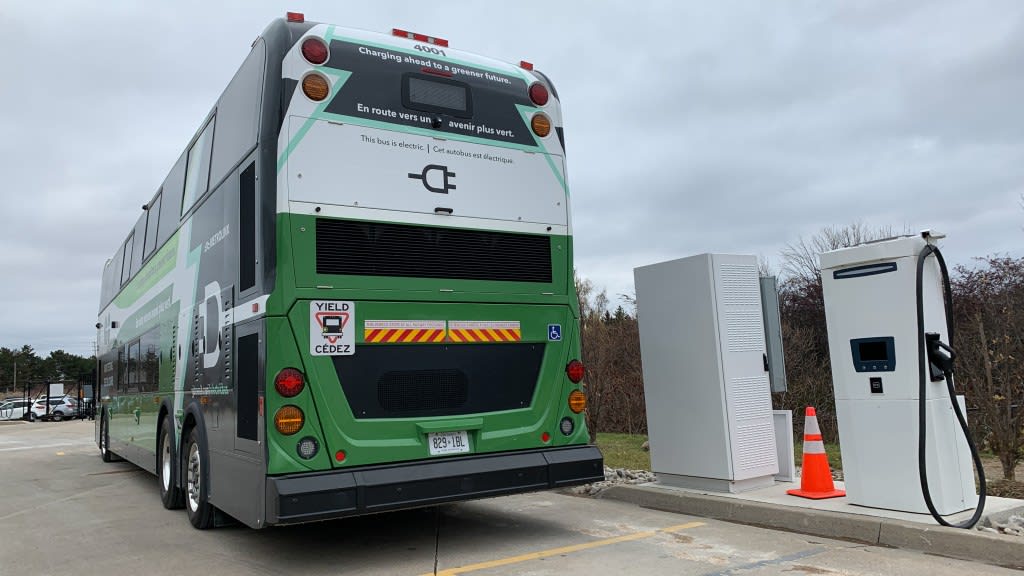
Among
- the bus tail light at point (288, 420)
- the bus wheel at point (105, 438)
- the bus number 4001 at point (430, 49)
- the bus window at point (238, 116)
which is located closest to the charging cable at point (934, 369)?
the bus number 4001 at point (430, 49)

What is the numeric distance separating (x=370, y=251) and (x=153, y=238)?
6122 mm

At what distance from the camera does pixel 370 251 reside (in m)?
5.67

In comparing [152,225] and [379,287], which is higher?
[152,225]

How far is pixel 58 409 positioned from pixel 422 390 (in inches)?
1684

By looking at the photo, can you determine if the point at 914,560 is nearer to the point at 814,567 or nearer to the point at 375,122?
the point at 814,567

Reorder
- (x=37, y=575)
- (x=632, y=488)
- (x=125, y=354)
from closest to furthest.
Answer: (x=37, y=575)
(x=632, y=488)
(x=125, y=354)

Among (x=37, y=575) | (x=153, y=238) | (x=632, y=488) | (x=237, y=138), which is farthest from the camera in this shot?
(x=153, y=238)

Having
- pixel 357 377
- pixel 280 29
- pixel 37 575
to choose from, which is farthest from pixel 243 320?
pixel 37 575

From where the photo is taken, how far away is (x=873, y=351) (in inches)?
241

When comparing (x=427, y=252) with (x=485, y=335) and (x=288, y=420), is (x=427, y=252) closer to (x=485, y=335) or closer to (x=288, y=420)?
(x=485, y=335)

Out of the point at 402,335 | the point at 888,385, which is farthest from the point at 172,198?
the point at 888,385

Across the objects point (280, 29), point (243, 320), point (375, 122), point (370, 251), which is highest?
point (280, 29)

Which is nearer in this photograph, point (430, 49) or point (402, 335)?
point (402, 335)

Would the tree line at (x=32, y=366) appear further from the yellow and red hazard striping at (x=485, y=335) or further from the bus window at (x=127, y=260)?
the yellow and red hazard striping at (x=485, y=335)
